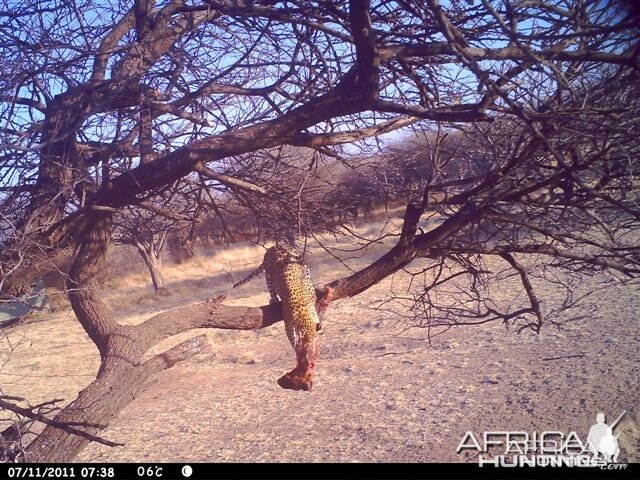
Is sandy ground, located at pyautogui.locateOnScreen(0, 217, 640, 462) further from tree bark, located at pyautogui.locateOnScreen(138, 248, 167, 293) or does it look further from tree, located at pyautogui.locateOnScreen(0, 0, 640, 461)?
tree bark, located at pyautogui.locateOnScreen(138, 248, 167, 293)

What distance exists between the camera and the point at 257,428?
29.0 ft

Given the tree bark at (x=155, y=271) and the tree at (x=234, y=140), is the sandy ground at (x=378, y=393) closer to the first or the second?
the tree at (x=234, y=140)

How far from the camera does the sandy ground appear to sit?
7.20 meters

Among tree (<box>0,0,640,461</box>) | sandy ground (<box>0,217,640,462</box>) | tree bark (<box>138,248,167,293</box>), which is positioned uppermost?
tree (<box>0,0,640,461</box>)

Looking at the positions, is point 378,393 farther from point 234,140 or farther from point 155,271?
point 155,271

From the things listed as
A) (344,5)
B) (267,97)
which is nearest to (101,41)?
(267,97)

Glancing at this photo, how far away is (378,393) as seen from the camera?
31.2 feet

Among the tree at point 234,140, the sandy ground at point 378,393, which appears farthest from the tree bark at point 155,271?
the tree at point 234,140

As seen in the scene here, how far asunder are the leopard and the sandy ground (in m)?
1.44

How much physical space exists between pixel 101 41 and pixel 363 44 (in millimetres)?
2717

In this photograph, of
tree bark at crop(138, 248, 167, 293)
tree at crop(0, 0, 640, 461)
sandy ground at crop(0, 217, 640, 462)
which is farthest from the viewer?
tree bark at crop(138, 248, 167, 293)

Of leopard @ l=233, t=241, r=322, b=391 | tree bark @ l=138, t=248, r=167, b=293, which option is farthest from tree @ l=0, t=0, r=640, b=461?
tree bark @ l=138, t=248, r=167, b=293

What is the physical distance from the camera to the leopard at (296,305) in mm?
4961

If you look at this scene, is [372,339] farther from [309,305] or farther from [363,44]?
[363,44]
